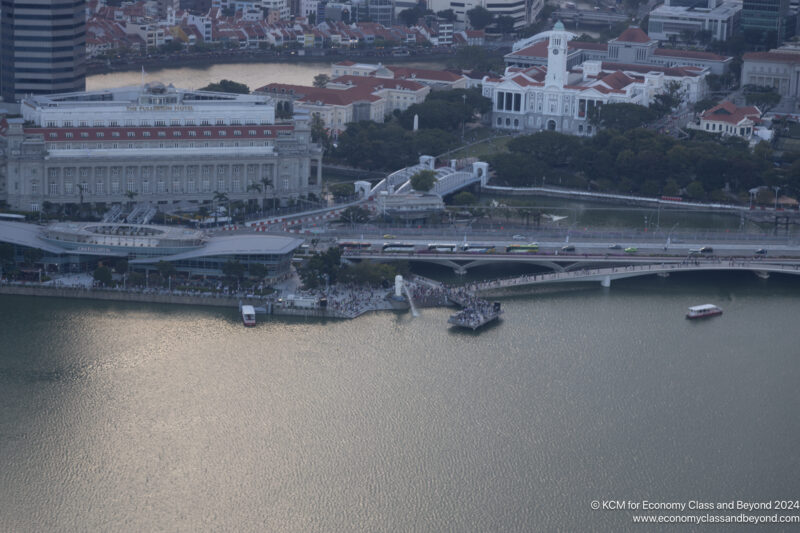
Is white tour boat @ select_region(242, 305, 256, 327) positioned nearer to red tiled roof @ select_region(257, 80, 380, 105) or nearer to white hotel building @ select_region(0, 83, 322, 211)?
white hotel building @ select_region(0, 83, 322, 211)

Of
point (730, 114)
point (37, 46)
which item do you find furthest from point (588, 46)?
point (37, 46)

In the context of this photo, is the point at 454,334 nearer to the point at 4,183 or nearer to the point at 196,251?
the point at 196,251

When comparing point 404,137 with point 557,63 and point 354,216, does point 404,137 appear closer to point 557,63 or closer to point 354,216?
point 557,63

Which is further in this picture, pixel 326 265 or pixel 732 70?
pixel 732 70

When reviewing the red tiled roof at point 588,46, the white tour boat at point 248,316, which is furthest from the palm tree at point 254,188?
the red tiled roof at point 588,46

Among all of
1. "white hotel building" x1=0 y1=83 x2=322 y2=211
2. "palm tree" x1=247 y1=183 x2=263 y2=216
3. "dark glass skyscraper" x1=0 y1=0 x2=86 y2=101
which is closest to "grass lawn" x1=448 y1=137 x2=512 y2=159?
"white hotel building" x1=0 y1=83 x2=322 y2=211

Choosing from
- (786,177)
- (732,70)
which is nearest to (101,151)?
(786,177)

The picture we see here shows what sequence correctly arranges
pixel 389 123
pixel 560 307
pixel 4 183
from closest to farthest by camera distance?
pixel 560 307, pixel 4 183, pixel 389 123
